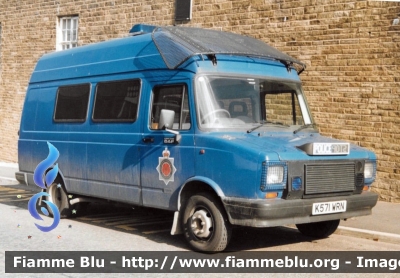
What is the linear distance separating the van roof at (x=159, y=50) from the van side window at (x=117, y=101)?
0.22 metres

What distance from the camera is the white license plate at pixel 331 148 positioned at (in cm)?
707

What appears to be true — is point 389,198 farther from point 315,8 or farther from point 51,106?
point 51,106

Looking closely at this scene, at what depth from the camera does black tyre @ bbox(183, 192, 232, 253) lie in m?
7.05

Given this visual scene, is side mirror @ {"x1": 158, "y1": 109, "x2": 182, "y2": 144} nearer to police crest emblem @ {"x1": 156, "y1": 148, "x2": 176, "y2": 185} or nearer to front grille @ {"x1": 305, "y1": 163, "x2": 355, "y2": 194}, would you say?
police crest emblem @ {"x1": 156, "y1": 148, "x2": 176, "y2": 185}

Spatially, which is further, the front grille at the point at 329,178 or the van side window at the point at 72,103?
the van side window at the point at 72,103

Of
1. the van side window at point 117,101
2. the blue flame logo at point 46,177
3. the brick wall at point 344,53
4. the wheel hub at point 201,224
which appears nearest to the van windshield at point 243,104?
the wheel hub at point 201,224

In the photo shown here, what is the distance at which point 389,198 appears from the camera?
11.6 m

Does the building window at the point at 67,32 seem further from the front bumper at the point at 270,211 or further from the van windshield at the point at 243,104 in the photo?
the front bumper at the point at 270,211

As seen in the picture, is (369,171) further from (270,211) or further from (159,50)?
(159,50)

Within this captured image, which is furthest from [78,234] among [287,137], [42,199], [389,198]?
[389,198]

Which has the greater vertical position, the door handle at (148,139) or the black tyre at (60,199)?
the door handle at (148,139)

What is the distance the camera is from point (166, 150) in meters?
7.87

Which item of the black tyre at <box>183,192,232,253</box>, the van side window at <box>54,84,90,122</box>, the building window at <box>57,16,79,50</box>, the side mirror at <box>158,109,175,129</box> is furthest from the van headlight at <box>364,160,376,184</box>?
the building window at <box>57,16,79,50</box>

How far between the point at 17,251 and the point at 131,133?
87.8 inches
